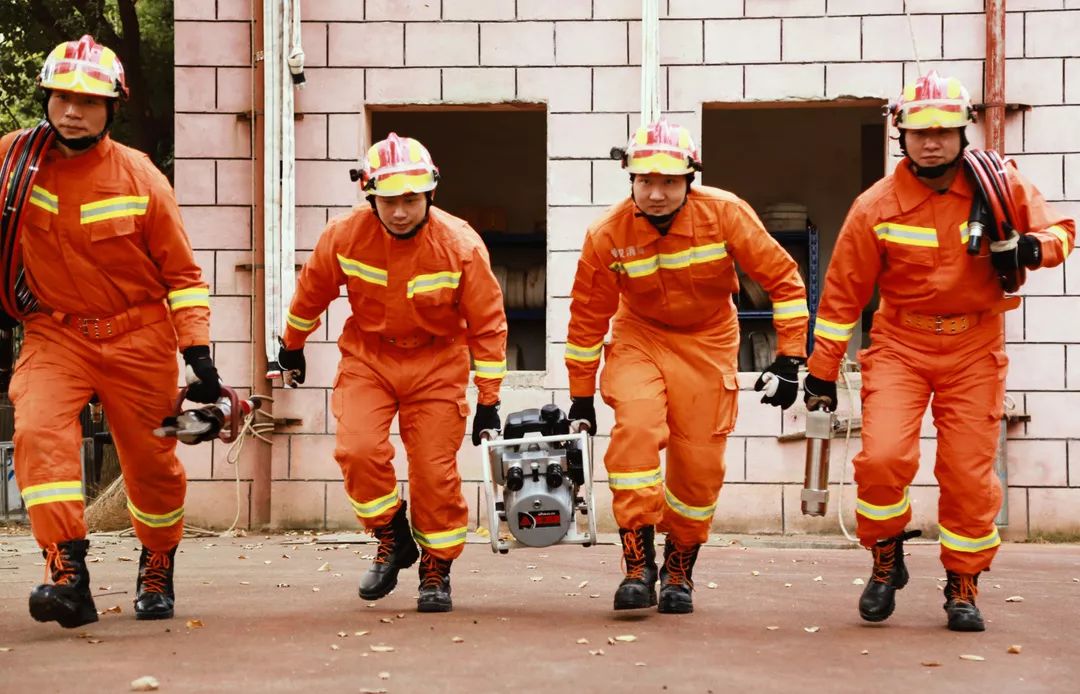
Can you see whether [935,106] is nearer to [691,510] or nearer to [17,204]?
[691,510]

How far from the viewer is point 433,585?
6453 mm

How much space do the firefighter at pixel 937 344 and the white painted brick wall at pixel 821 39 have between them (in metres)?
3.79

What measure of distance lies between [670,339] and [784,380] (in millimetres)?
490

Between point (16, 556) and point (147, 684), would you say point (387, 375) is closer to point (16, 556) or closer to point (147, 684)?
point (147, 684)

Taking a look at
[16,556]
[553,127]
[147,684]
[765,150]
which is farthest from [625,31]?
[147,684]

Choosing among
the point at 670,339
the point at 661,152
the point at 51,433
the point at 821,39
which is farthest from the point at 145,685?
the point at 821,39

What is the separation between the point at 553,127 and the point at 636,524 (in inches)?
165

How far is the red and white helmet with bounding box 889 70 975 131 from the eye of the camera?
5.88m

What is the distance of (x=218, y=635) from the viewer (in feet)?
18.8

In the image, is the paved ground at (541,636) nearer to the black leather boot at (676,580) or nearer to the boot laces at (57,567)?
the black leather boot at (676,580)

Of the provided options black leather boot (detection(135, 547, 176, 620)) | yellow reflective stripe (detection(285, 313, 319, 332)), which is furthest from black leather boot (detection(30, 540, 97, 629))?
yellow reflective stripe (detection(285, 313, 319, 332))

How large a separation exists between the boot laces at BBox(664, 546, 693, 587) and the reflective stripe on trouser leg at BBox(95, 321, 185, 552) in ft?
6.34

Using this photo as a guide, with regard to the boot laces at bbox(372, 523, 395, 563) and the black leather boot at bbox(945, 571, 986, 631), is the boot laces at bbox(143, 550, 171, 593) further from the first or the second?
the black leather boot at bbox(945, 571, 986, 631)

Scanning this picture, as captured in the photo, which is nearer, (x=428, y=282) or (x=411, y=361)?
(x=428, y=282)
